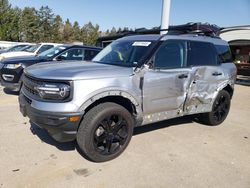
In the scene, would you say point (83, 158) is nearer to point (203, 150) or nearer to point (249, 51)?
point (203, 150)

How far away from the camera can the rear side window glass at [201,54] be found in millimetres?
4742

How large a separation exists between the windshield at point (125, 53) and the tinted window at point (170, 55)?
0.23 meters

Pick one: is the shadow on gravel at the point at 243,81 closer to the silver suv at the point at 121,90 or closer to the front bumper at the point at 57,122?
the silver suv at the point at 121,90

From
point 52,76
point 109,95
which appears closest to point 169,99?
point 109,95

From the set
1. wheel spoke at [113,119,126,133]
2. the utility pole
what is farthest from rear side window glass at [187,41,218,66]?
the utility pole

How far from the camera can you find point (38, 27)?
1897 inches

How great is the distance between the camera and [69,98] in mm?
3213

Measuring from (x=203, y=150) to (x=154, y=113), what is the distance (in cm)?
105

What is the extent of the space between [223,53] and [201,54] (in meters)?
0.95

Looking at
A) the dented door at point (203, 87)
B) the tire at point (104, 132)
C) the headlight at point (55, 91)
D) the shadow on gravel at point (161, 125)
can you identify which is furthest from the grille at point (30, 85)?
the dented door at point (203, 87)

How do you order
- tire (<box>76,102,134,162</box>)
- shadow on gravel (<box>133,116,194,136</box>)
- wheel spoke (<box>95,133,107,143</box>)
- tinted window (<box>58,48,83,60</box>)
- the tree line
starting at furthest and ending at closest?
1. the tree line
2. tinted window (<box>58,48,83,60</box>)
3. shadow on gravel (<box>133,116,194,136</box>)
4. wheel spoke (<box>95,133,107,143</box>)
5. tire (<box>76,102,134,162</box>)

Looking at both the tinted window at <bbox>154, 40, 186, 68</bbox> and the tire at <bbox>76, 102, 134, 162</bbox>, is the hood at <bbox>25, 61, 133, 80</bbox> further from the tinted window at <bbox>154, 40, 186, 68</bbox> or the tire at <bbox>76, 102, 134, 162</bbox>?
the tinted window at <bbox>154, 40, 186, 68</bbox>

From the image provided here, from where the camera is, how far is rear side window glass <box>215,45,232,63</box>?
18.0 ft

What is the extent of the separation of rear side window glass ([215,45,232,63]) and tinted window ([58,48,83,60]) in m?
4.49
